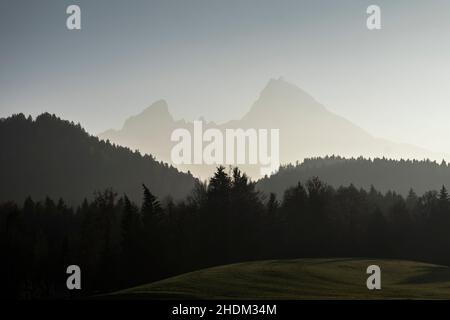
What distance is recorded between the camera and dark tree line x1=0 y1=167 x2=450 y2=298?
8738 cm

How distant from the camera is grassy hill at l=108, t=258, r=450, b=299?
44.8 meters

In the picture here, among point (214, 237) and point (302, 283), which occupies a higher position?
point (214, 237)

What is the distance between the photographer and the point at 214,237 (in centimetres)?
9225

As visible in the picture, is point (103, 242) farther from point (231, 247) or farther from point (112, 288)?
point (231, 247)

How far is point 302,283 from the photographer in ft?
180

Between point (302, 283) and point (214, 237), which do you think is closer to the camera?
point (302, 283)

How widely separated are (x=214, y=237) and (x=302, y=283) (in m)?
38.5

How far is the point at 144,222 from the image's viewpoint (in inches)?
3447

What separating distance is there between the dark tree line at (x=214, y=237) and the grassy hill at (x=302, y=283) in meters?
18.2

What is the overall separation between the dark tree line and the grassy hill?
1818 cm

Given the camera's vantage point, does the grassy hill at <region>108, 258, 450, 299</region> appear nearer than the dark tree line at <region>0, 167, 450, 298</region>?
Yes

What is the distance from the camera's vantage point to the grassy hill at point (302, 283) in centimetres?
4478
